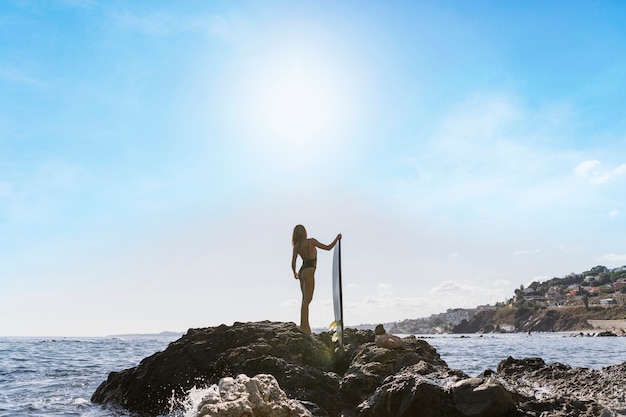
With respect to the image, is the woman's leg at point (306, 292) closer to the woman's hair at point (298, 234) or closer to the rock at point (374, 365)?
the woman's hair at point (298, 234)

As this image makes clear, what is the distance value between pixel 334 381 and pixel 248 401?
3.80 m

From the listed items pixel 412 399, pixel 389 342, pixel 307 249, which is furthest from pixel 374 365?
pixel 307 249

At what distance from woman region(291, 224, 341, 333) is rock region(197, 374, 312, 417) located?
5794mm

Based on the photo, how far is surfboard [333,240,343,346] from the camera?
11.0 m

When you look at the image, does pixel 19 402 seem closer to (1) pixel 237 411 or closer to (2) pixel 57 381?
(2) pixel 57 381

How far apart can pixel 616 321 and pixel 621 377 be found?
147 meters

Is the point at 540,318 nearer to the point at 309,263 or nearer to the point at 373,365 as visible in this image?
the point at 309,263

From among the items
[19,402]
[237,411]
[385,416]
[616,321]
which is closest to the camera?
[237,411]

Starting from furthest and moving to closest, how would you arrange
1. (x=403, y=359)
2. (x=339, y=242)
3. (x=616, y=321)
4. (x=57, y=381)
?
1. (x=616, y=321)
2. (x=57, y=381)
3. (x=339, y=242)
4. (x=403, y=359)

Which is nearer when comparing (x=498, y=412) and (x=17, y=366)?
(x=498, y=412)

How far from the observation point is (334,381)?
834 cm

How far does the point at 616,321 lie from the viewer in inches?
5098

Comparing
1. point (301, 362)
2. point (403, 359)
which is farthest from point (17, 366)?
point (403, 359)

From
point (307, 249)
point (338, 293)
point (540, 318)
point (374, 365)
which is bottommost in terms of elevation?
point (540, 318)
